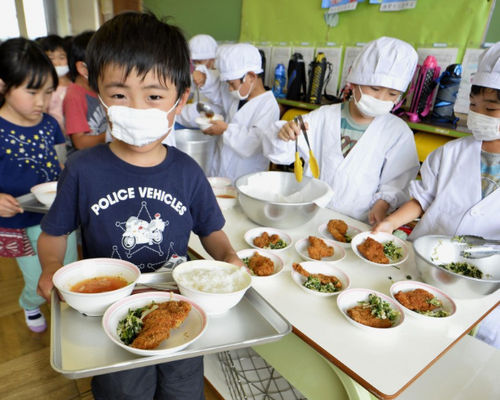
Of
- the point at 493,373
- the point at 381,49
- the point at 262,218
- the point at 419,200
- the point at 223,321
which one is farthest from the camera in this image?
the point at 381,49

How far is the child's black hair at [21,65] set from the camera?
1409 millimetres

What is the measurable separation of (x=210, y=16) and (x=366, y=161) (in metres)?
3.65

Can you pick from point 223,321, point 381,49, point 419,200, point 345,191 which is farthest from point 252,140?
point 223,321

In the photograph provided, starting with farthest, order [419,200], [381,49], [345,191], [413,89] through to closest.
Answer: [413,89] < [345,191] < [381,49] < [419,200]

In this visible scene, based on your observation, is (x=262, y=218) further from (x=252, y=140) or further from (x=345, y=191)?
(x=252, y=140)

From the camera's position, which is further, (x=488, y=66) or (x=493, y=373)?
(x=488, y=66)

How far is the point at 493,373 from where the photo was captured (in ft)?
3.28

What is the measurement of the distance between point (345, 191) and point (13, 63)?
5.22ft

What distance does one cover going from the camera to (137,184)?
0.89m

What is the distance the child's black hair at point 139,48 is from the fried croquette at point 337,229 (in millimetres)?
734

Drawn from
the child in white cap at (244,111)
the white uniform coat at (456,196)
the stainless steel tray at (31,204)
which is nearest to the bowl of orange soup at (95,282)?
the stainless steel tray at (31,204)

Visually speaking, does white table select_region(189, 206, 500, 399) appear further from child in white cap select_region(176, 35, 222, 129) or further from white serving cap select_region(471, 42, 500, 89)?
child in white cap select_region(176, 35, 222, 129)

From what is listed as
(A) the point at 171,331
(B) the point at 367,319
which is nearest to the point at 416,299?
(B) the point at 367,319

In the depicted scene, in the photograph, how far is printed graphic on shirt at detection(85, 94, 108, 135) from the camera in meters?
1.89
